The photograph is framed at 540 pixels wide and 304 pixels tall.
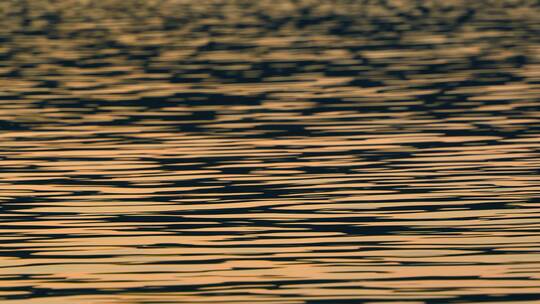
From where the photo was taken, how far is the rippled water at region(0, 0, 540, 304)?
18484 mm

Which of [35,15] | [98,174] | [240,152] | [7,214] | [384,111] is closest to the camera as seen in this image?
[7,214]

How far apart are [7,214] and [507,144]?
32.7ft

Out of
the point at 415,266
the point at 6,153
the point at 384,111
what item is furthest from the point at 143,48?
the point at 415,266

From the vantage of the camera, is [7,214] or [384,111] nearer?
[7,214]

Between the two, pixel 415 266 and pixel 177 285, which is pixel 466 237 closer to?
pixel 415 266

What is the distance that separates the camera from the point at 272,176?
25922 mm

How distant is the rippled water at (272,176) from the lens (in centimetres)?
1848

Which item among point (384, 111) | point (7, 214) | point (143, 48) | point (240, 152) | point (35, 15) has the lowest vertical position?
point (35, 15)

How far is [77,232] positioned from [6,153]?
846 cm

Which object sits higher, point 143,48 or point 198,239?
point 198,239

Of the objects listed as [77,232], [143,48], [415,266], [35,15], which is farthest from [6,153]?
[35,15]

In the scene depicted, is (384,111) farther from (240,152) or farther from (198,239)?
(198,239)

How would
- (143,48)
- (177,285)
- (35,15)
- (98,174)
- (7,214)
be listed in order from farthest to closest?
(35,15) < (143,48) < (98,174) < (7,214) < (177,285)

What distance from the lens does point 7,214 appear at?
22797 millimetres
